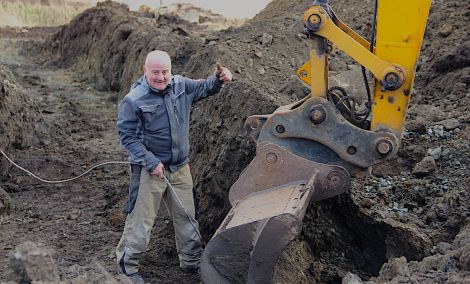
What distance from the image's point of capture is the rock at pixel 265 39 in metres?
10.9

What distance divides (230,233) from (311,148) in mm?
894

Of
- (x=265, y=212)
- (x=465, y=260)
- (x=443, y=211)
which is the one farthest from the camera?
(x=443, y=211)

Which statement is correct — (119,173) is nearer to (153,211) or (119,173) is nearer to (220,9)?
(153,211)

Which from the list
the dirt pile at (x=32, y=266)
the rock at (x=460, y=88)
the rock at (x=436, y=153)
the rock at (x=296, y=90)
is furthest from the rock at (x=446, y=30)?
the dirt pile at (x=32, y=266)

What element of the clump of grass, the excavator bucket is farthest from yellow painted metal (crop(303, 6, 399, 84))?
the clump of grass

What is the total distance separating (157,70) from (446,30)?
5.51m

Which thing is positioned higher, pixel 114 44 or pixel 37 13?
pixel 37 13

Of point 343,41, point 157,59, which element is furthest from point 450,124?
point 157,59

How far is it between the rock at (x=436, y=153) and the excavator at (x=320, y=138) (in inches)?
45.2

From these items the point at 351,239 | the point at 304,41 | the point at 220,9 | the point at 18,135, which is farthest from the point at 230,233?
the point at 220,9

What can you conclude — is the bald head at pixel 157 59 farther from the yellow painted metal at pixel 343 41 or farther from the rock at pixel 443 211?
the rock at pixel 443 211

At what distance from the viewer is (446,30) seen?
9.50 meters

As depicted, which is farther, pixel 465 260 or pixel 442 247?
pixel 442 247

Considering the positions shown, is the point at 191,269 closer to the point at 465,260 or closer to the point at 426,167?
the point at 426,167
